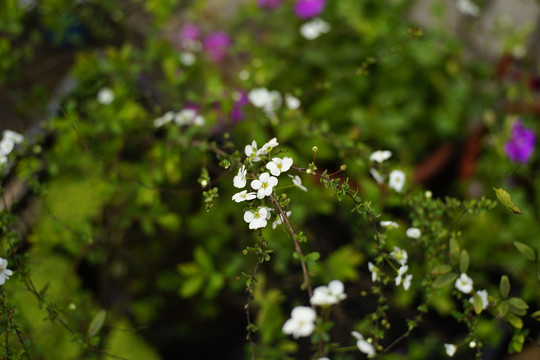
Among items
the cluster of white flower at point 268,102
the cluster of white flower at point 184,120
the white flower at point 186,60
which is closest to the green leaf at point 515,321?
the cluster of white flower at point 268,102

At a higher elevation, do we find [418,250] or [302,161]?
[302,161]

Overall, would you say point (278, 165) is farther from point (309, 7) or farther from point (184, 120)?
point (309, 7)

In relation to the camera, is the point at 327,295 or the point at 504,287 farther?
the point at 504,287

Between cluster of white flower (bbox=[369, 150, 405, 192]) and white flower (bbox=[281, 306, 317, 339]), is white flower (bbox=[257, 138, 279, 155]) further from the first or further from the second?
cluster of white flower (bbox=[369, 150, 405, 192])

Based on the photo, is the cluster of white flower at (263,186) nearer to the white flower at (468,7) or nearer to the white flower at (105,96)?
the white flower at (105,96)

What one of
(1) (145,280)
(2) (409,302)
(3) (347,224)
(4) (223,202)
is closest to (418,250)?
(2) (409,302)

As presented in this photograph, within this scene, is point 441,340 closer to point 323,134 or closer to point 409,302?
point 409,302

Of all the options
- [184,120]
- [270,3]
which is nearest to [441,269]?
[184,120]
